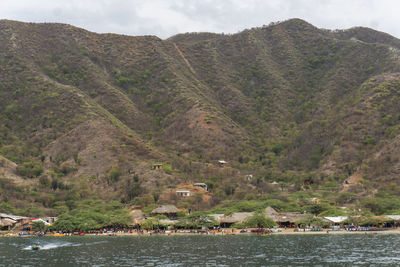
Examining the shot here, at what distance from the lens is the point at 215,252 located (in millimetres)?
58125

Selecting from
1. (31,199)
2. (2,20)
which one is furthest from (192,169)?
(2,20)

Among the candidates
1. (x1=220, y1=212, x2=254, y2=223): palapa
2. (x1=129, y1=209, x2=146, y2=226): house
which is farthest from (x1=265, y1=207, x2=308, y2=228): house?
(x1=129, y1=209, x2=146, y2=226): house

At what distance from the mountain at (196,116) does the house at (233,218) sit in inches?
557

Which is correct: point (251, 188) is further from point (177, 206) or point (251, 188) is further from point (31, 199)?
point (31, 199)

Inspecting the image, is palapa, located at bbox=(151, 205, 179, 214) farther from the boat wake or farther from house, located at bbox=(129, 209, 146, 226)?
the boat wake

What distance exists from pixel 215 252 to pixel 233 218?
106 ft

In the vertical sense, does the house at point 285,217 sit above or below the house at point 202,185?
below

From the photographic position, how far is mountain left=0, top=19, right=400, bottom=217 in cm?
10900

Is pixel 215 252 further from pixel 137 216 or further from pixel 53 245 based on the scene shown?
pixel 137 216

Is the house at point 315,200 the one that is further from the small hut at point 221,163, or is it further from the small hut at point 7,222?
the small hut at point 7,222

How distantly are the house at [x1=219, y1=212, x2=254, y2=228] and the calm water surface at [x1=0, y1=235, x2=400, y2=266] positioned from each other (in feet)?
42.6

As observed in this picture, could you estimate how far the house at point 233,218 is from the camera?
89.3 m

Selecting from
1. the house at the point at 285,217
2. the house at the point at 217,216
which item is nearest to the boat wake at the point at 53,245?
the house at the point at 217,216

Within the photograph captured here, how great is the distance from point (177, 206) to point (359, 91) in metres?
64.4
